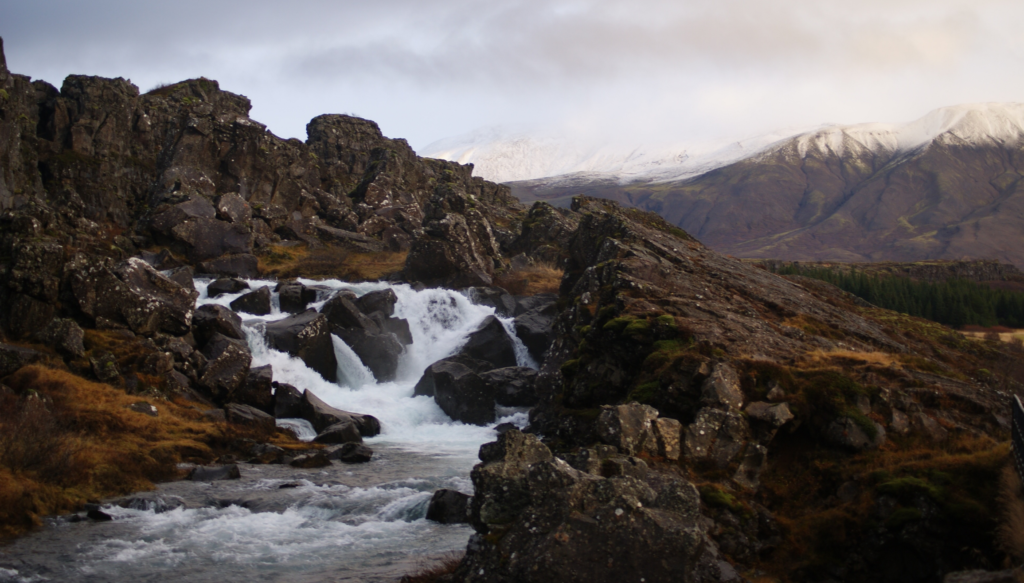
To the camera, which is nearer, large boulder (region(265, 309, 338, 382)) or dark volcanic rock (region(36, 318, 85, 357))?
dark volcanic rock (region(36, 318, 85, 357))

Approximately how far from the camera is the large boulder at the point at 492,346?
42188 mm

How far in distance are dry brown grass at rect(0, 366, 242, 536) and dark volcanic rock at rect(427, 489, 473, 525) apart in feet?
29.2

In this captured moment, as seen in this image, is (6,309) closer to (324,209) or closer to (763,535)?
(763,535)

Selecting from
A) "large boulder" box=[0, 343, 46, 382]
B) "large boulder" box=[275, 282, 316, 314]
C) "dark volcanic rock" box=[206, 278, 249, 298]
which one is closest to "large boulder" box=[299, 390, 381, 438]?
"large boulder" box=[0, 343, 46, 382]

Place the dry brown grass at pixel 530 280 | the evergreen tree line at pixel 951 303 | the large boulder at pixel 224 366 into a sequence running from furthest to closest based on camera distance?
A: the evergreen tree line at pixel 951 303, the dry brown grass at pixel 530 280, the large boulder at pixel 224 366

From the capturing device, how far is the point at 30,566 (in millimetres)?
13727

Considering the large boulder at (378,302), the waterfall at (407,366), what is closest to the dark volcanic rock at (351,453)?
the waterfall at (407,366)

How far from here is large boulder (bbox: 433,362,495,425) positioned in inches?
1346

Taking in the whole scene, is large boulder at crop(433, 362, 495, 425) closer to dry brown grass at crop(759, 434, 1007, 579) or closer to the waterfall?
the waterfall

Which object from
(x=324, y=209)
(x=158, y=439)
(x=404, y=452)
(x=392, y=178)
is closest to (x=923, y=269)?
(x=392, y=178)

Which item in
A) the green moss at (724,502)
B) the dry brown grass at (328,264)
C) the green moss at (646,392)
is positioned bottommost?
the green moss at (724,502)

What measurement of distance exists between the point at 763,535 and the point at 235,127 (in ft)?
204

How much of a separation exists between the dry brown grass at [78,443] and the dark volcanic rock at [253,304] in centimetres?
1479

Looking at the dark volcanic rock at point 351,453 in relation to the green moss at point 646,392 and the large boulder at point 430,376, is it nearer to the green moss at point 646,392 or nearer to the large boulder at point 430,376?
the large boulder at point 430,376
